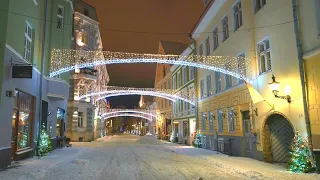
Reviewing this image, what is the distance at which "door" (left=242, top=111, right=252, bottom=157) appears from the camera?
14854mm

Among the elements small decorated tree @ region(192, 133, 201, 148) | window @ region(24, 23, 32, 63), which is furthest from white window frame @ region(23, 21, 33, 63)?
small decorated tree @ region(192, 133, 201, 148)

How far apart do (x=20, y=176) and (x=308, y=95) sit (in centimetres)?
1023

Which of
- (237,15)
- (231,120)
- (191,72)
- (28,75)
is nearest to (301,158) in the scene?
(231,120)

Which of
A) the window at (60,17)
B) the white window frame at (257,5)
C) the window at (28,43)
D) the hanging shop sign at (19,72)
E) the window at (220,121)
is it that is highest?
the window at (60,17)

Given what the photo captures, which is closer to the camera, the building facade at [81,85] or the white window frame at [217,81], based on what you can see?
the white window frame at [217,81]

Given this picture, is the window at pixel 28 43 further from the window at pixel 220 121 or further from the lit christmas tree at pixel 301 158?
the lit christmas tree at pixel 301 158

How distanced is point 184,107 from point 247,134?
15101 mm

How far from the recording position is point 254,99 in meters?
13.3

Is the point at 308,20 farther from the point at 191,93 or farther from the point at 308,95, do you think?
the point at 191,93

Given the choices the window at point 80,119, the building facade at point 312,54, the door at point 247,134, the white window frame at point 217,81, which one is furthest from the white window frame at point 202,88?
the window at point 80,119

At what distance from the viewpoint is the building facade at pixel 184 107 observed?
87.7ft

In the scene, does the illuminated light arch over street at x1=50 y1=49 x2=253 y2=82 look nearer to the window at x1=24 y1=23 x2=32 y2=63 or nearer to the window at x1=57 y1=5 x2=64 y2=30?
the window at x1=24 y1=23 x2=32 y2=63

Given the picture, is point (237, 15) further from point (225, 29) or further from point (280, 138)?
point (280, 138)

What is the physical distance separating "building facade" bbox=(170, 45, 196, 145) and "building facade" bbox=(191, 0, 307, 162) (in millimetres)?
5397
